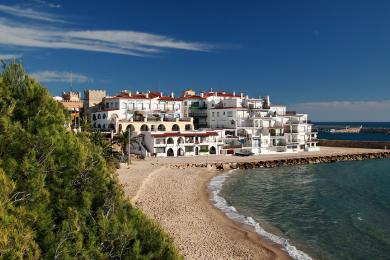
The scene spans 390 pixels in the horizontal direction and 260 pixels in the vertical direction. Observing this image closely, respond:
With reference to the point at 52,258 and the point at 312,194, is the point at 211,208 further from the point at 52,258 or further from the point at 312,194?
the point at 52,258

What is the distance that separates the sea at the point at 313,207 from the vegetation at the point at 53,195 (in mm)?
17999

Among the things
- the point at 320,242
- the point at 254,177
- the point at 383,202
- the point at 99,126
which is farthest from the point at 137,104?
the point at 320,242

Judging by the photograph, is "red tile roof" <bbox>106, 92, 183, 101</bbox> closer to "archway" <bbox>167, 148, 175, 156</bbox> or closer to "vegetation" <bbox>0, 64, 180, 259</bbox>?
"archway" <bbox>167, 148, 175, 156</bbox>

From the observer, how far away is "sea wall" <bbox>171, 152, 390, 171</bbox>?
2584 inches

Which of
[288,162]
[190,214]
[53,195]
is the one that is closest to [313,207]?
[190,214]

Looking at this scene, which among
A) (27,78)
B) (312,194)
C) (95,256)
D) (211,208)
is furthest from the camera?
(312,194)

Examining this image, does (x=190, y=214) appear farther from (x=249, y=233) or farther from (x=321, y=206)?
(x=321, y=206)

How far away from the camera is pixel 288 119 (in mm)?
95125

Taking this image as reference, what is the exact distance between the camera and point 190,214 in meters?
34.4

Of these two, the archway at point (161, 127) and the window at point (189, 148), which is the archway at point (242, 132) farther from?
the archway at point (161, 127)

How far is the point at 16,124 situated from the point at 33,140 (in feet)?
1.66

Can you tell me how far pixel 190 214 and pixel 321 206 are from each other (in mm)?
13981

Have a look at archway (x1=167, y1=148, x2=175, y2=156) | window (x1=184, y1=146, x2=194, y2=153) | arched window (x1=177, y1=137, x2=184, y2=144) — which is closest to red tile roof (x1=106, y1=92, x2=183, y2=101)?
arched window (x1=177, y1=137, x2=184, y2=144)

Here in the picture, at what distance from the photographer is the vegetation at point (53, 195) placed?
305 inches
